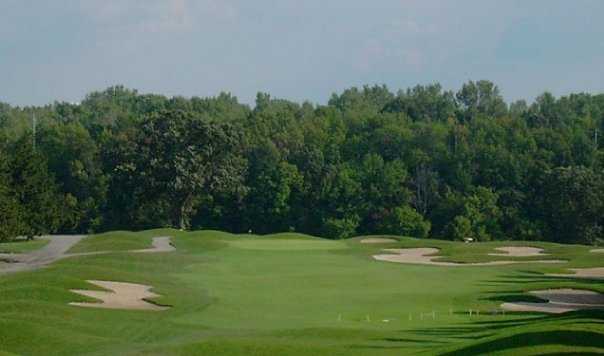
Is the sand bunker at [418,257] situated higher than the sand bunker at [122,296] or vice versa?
the sand bunker at [418,257]

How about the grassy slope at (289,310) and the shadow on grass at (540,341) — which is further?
the grassy slope at (289,310)

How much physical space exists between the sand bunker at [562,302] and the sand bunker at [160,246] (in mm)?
26327

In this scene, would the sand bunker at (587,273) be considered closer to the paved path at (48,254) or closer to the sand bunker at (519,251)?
the sand bunker at (519,251)

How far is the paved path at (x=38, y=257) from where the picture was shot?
46.7m

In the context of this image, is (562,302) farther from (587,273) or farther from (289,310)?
(587,273)

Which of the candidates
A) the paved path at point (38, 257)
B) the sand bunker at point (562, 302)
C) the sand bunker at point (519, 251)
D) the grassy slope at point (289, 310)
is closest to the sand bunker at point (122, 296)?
the grassy slope at point (289, 310)

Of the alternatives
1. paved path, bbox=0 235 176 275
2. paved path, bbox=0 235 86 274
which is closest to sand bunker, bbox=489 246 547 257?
paved path, bbox=0 235 176 275

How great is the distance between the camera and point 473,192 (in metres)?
102

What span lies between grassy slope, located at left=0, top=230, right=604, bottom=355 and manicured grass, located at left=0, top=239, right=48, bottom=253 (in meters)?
9.93

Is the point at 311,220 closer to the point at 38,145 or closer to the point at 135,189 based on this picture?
the point at 135,189

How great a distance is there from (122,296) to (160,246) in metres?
29.3

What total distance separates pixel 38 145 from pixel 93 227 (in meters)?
15.2

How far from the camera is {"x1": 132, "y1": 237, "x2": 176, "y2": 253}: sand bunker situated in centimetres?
5947

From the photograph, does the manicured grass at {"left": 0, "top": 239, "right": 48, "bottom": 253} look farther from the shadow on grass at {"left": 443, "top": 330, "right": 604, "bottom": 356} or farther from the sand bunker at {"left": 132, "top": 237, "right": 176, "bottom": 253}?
the shadow on grass at {"left": 443, "top": 330, "right": 604, "bottom": 356}
